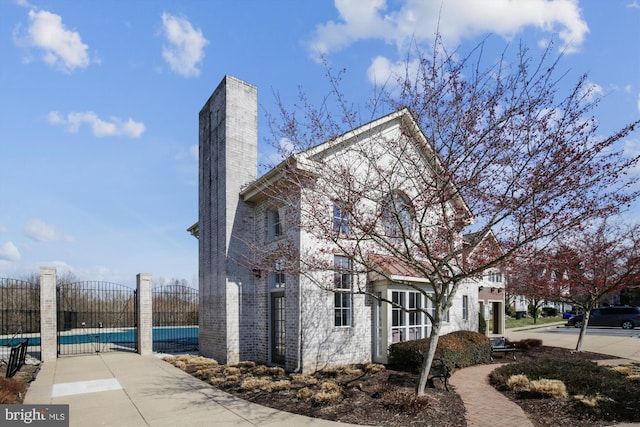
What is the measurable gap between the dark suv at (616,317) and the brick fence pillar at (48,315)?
31598 millimetres

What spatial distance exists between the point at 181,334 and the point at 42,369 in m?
13.8

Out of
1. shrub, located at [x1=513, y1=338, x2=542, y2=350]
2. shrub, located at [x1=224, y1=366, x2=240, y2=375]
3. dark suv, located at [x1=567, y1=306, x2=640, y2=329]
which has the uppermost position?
shrub, located at [x1=224, y1=366, x2=240, y2=375]

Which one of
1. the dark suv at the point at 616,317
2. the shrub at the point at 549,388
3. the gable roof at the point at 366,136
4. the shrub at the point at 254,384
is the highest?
the gable roof at the point at 366,136

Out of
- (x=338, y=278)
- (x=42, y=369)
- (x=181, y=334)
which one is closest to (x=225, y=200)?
(x=338, y=278)

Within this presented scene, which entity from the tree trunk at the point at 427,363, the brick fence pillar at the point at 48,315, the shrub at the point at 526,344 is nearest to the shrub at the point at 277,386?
the tree trunk at the point at 427,363

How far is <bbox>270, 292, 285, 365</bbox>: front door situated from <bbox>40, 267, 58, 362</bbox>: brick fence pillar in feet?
23.9

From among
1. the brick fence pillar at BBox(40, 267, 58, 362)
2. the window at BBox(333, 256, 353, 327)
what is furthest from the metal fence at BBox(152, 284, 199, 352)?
the window at BBox(333, 256, 353, 327)

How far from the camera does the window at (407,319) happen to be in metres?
12.9

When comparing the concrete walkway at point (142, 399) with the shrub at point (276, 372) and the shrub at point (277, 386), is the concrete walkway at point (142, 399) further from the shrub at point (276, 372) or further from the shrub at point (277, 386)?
the shrub at point (276, 372)

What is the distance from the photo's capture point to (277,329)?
12867 millimetres

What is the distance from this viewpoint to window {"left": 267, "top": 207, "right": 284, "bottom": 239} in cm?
1301

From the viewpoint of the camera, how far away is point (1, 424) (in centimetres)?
637

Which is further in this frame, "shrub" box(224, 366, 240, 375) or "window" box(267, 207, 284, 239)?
"window" box(267, 207, 284, 239)

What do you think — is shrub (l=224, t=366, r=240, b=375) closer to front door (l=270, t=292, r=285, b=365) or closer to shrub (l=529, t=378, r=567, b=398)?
front door (l=270, t=292, r=285, b=365)
